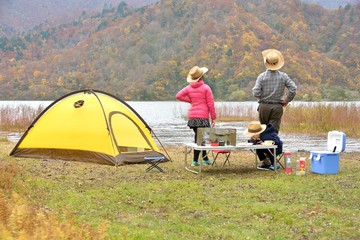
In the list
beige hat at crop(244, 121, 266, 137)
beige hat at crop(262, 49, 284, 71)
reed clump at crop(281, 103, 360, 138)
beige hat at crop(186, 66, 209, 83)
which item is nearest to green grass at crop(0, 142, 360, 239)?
beige hat at crop(244, 121, 266, 137)

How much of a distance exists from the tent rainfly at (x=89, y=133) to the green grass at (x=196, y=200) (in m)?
0.60

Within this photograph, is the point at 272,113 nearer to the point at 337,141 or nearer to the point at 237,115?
the point at 337,141

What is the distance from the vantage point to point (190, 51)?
342ft

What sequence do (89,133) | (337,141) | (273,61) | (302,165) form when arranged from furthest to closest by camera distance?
(89,133) → (273,61) → (337,141) → (302,165)

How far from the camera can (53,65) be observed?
112188mm

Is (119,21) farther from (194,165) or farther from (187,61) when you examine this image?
(194,165)

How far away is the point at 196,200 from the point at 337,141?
3.47 metres

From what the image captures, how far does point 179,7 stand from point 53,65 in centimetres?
2790

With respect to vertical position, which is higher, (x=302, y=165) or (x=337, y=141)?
(x=337, y=141)

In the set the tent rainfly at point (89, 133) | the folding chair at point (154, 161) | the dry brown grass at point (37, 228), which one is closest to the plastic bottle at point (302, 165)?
the folding chair at point (154, 161)

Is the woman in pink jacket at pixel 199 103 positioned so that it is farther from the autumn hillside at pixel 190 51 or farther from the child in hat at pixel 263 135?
the autumn hillside at pixel 190 51

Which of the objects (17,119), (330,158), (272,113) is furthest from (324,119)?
(330,158)

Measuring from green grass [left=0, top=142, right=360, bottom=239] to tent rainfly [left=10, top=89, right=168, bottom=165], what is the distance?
1.98ft

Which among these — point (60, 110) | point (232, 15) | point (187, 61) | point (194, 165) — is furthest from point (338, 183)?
point (232, 15)
